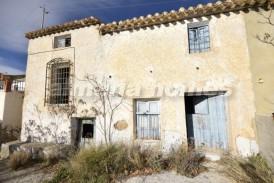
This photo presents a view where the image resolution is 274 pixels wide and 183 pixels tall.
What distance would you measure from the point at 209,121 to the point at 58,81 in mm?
7662

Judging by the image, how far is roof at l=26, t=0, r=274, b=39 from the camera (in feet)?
24.1

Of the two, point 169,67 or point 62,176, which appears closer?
point 62,176

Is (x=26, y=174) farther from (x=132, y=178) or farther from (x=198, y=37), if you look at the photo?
(x=198, y=37)

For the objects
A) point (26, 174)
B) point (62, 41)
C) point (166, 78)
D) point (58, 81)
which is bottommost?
point (26, 174)

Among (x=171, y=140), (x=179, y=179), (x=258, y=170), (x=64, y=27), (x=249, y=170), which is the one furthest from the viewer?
(x=64, y=27)

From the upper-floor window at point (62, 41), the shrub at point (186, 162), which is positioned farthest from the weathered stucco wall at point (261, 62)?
the upper-floor window at point (62, 41)

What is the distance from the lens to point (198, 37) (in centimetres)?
817

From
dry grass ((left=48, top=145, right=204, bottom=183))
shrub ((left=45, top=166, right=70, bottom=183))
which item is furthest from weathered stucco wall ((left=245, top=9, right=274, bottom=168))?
shrub ((left=45, top=166, right=70, bottom=183))

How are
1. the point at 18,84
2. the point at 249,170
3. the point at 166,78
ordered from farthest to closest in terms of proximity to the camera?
the point at 18,84 → the point at 166,78 → the point at 249,170

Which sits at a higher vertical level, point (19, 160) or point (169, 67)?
point (169, 67)

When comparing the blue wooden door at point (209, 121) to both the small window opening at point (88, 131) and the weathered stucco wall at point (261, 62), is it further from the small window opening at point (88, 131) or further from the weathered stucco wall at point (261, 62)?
the small window opening at point (88, 131)

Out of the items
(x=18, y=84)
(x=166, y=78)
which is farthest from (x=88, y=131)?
(x=18, y=84)

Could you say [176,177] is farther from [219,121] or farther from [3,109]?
[3,109]

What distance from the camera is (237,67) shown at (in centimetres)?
731
